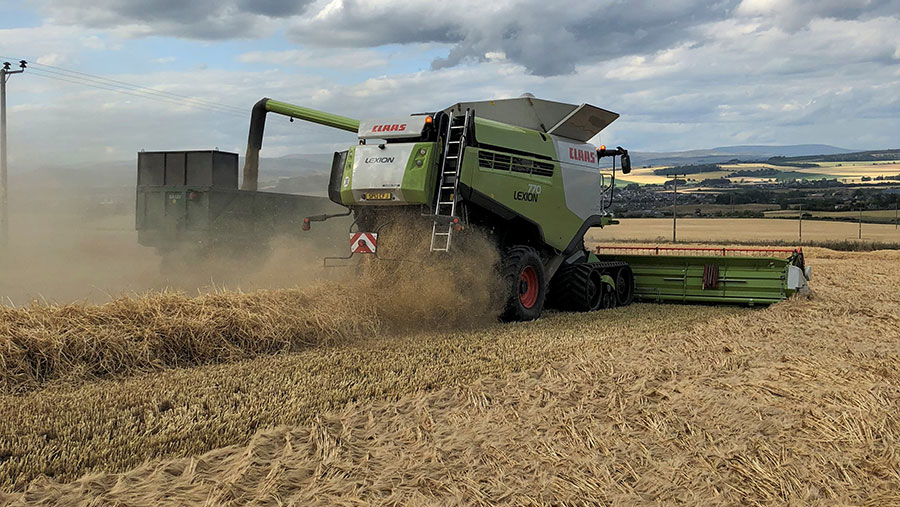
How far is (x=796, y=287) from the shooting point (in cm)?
1211

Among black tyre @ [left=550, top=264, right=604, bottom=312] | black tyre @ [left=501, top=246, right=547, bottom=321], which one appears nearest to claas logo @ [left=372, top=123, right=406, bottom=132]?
black tyre @ [left=501, top=246, right=547, bottom=321]

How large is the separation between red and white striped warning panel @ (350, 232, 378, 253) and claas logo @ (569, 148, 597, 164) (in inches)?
135

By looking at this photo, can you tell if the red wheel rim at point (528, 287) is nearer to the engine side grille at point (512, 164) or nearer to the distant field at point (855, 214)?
the engine side grille at point (512, 164)

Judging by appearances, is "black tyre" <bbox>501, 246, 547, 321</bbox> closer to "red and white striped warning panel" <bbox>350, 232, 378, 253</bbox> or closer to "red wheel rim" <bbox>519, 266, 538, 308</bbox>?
"red wheel rim" <bbox>519, 266, 538, 308</bbox>

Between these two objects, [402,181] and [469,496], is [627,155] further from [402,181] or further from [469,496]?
[469,496]

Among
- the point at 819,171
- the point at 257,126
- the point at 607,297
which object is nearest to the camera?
the point at 607,297

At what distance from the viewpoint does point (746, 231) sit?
1807 inches

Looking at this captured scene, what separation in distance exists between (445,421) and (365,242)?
15.0 feet

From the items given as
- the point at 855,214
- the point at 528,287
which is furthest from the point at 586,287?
the point at 855,214

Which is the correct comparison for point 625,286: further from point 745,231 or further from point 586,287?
point 745,231

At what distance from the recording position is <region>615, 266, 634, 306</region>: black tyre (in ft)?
42.1

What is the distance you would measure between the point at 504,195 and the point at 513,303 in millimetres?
1302

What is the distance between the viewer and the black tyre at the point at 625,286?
12.8 meters

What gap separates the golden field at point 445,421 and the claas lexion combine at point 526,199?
5.78ft
